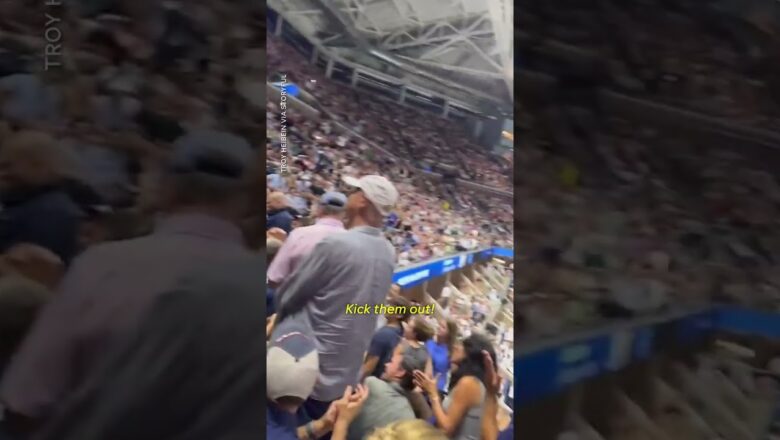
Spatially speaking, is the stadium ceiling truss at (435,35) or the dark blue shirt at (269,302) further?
the stadium ceiling truss at (435,35)

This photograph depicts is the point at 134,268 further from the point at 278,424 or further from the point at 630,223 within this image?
the point at 630,223

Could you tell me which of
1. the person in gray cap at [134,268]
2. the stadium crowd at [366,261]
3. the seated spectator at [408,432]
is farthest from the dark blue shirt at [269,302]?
the seated spectator at [408,432]

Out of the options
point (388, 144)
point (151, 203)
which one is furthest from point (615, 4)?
point (151, 203)

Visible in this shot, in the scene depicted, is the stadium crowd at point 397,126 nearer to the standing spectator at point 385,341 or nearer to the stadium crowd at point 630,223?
the stadium crowd at point 630,223

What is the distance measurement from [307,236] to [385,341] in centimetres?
41

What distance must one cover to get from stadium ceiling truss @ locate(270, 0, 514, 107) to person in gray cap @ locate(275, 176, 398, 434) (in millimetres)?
423

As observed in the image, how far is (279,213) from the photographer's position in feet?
6.97

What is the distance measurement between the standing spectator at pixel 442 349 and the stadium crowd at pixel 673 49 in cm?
94

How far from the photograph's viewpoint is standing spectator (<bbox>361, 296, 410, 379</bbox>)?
2197mm

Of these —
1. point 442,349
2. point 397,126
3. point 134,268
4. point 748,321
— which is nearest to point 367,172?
point 397,126

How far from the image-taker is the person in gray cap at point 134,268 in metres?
1.93

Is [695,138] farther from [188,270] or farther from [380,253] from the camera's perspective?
[188,270]

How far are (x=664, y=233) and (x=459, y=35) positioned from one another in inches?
41.9

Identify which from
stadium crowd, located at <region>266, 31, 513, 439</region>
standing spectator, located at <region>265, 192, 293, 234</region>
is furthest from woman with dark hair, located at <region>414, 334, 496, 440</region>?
standing spectator, located at <region>265, 192, 293, 234</region>
